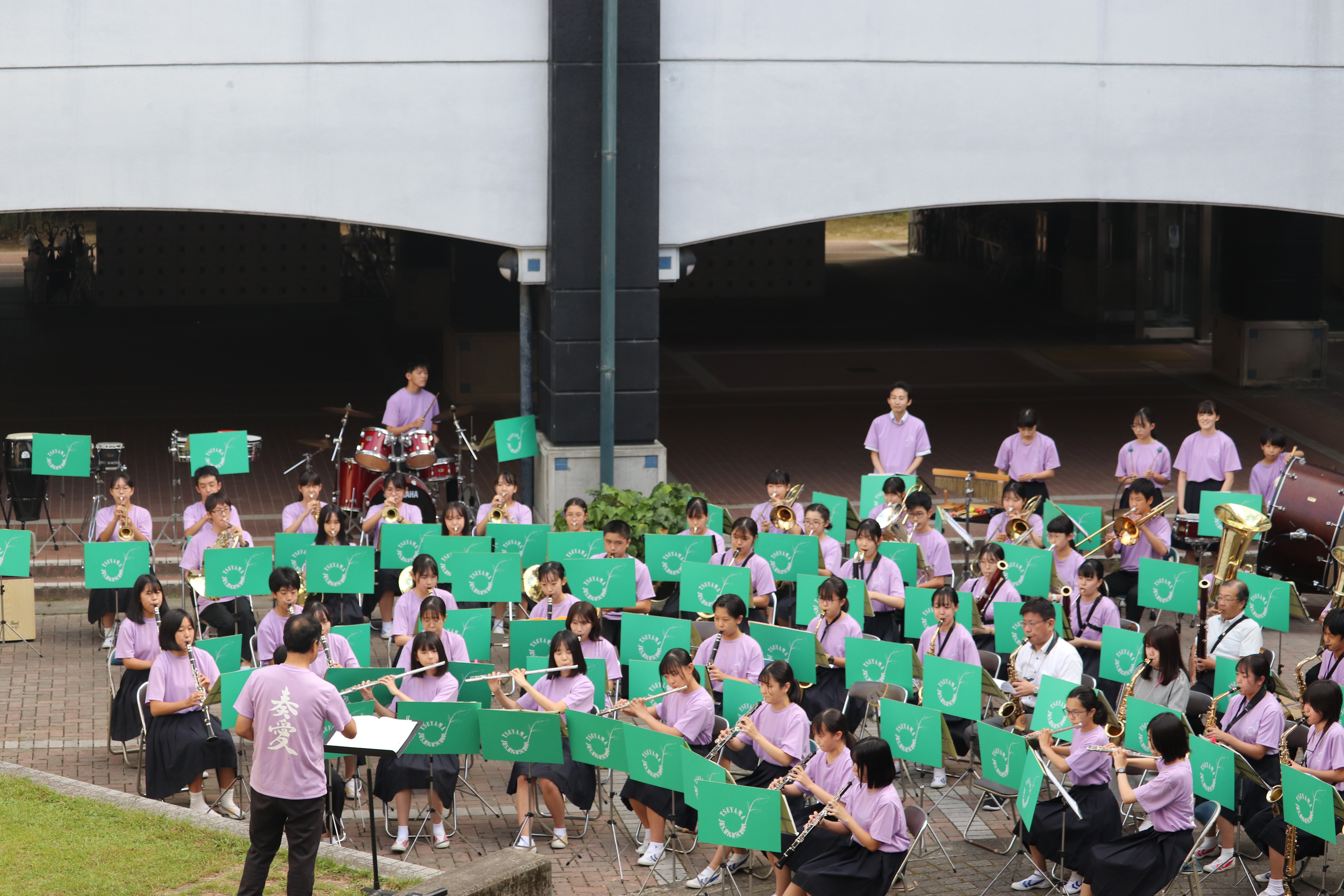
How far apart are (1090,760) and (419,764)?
411 cm

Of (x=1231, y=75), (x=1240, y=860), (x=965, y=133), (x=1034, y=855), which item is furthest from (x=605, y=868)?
(x=1231, y=75)

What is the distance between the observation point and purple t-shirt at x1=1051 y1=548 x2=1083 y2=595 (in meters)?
12.3

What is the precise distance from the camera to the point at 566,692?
10.3 meters

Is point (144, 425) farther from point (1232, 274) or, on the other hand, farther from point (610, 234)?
point (1232, 274)

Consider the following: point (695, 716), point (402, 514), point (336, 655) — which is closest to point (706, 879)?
point (695, 716)

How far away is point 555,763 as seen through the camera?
982 cm

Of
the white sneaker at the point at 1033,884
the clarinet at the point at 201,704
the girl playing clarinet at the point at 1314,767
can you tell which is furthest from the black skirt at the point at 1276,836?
the clarinet at the point at 201,704

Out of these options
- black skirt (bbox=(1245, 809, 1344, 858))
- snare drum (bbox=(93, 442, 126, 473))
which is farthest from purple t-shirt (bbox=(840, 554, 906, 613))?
snare drum (bbox=(93, 442, 126, 473))

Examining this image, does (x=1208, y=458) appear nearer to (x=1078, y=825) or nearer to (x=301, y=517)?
(x=1078, y=825)

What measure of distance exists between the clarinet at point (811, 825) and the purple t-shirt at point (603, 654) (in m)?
2.11

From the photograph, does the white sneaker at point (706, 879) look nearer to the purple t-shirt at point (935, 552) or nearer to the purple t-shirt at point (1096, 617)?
the purple t-shirt at point (1096, 617)

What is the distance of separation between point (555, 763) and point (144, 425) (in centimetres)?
1314

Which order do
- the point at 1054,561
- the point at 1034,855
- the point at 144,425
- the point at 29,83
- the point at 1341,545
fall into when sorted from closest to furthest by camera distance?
the point at 1034,855, the point at 1054,561, the point at 1341,545, the point at 29,83, the point at 144,425

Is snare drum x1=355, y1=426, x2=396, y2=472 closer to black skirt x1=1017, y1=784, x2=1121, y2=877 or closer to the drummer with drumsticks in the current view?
the drummer with drumsticks
